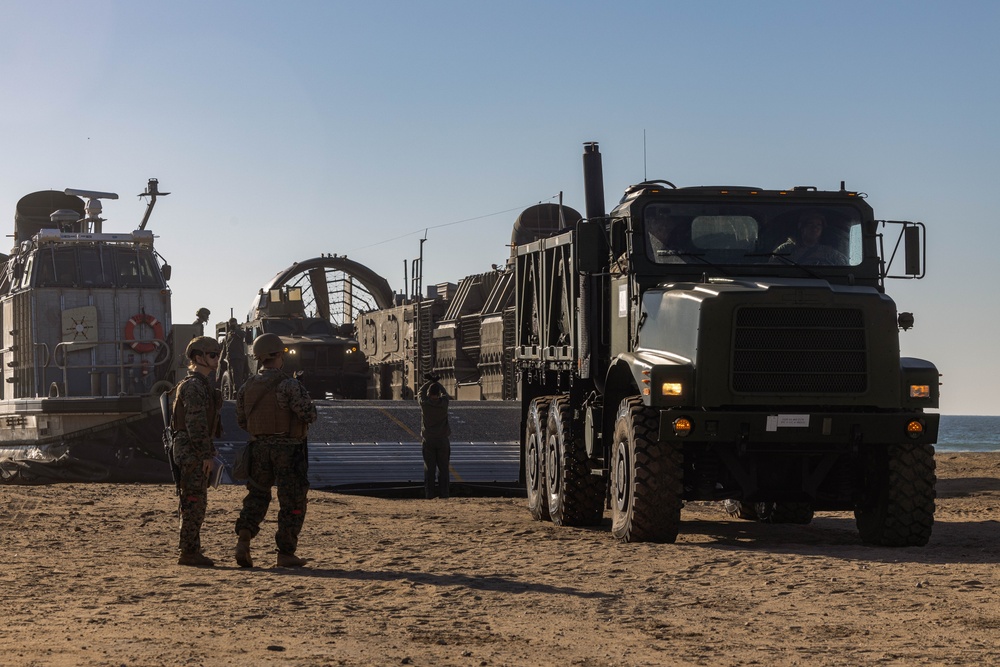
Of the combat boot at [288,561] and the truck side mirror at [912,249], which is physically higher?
the truck side mirror at [912,249]

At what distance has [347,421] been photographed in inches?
832

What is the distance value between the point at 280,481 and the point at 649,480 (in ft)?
9.61

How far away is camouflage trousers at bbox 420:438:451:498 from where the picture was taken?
17219 millimetres

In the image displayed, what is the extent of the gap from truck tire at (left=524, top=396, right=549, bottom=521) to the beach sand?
71 cm

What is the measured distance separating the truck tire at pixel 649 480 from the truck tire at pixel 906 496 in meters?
1.64

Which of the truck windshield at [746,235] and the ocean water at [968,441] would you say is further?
the ocean water at [968,441]

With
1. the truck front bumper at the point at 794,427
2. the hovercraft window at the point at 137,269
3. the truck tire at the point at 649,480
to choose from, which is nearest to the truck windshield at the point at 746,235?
the truck tire at the point at 649,480

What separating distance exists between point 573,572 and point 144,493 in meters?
9.17

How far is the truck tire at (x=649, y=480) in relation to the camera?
11.0 m

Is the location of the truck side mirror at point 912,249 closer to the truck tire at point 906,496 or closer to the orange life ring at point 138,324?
the truck tire at point 906,496

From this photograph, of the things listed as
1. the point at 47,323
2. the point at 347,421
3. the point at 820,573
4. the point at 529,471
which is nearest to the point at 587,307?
the point at 529,471

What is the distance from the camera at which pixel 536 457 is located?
14.8 m

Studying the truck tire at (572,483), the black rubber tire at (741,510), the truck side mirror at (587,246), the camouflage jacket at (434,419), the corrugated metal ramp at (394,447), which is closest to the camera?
the truck side mirror at (587,246)

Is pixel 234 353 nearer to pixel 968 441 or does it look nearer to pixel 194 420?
pixel 194 420
